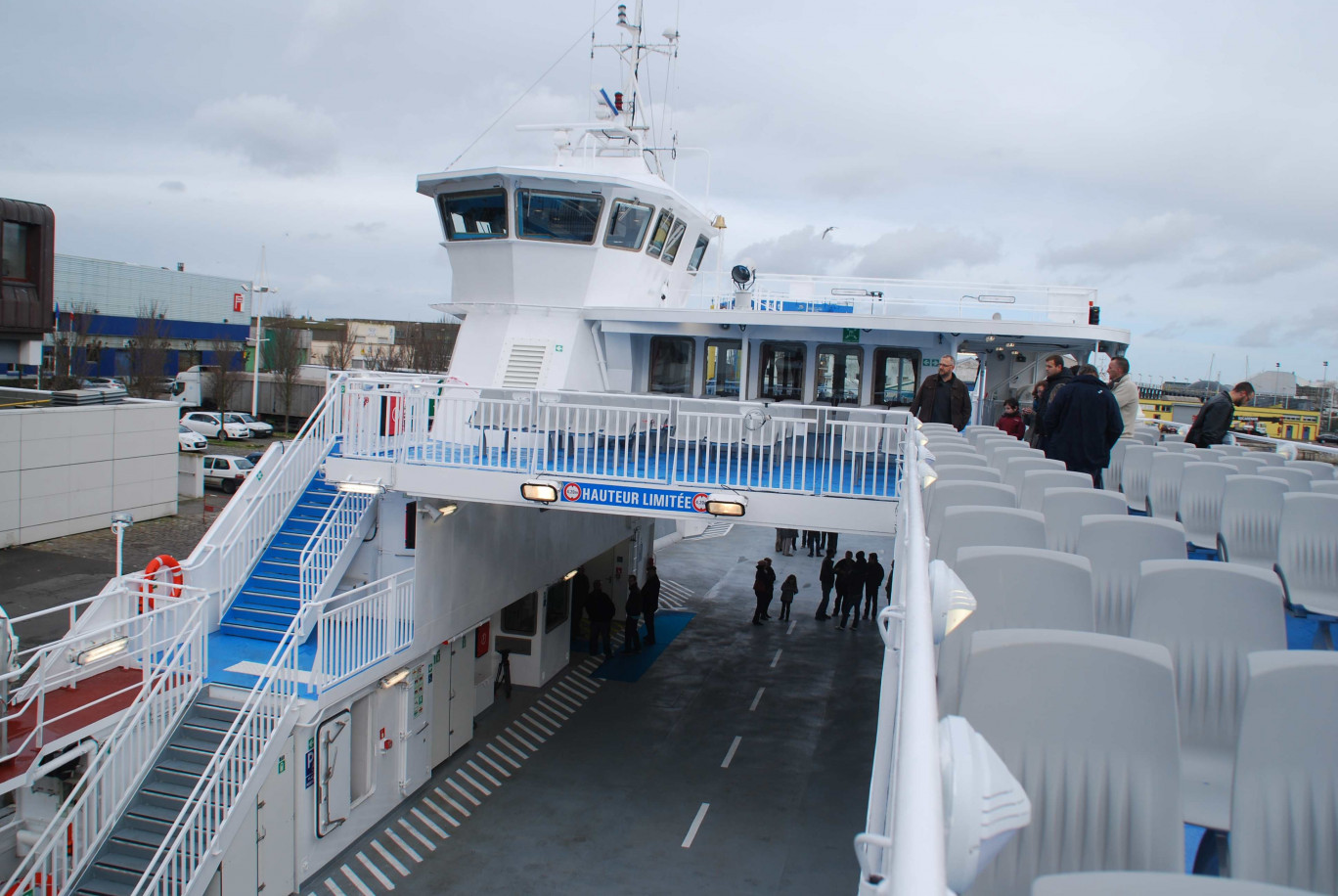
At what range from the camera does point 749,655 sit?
19.2 meters

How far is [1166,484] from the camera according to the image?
8586mm

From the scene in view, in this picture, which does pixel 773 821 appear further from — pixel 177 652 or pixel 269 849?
Result: pixel 177 652

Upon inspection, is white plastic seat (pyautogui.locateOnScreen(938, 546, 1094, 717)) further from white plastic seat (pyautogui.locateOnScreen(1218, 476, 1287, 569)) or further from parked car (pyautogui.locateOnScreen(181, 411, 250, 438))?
parked car (pyautogui.locateOnScreen(181, 411, 250, 438))

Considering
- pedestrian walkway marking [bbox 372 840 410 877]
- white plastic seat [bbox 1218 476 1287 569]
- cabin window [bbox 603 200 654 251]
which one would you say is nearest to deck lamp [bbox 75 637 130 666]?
pedestrian walkway marking [bbox 372 840 410 877]

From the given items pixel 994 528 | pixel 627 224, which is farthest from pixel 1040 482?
pixel 627 224

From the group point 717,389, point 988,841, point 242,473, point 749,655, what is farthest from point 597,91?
point 242,473

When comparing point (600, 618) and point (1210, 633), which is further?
point (600, 618)

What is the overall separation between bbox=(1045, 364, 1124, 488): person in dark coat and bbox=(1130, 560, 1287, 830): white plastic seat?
5.73 metres

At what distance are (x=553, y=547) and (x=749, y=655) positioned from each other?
5.23 meters

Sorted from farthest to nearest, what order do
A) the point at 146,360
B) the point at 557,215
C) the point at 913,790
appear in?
the point at 146,360, the point at 557,215, the point at 913,790

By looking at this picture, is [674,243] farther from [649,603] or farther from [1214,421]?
[1214,421]

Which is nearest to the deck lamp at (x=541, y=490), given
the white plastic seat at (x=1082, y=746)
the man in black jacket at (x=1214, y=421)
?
the white plastic seat at (x=1082, y=746)

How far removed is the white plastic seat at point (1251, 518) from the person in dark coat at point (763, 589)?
47.4 ft

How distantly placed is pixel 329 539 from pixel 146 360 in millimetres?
36748
